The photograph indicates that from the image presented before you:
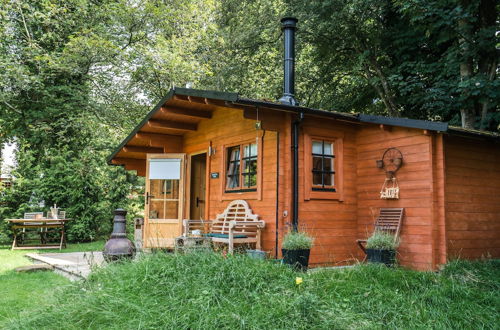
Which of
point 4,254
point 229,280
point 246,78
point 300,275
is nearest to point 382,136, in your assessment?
point 300,275

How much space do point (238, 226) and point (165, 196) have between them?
9.01 feet

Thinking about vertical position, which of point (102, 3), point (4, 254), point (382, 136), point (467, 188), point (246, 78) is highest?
point (102, 3)

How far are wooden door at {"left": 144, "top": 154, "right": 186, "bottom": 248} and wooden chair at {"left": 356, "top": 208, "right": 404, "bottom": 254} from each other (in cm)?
385

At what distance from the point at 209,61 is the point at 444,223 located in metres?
12.4

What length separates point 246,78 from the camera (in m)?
16.9

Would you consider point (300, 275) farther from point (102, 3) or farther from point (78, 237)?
point (102, 3)

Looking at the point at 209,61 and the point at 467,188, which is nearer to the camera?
the point at 467,188

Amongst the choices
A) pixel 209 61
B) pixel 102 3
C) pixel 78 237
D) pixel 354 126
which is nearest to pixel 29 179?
pixel 78 237

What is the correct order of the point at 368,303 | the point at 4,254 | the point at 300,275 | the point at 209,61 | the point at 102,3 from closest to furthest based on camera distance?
the point at 368,303, the point at 300,275, the point at 4,254, the point at 102,3, the point at 209,61

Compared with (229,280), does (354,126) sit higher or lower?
higher

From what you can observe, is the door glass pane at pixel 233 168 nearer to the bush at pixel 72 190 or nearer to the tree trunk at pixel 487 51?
the tree trunk at pixel 487 51

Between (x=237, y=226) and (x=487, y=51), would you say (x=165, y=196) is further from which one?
(x=487, y=51)

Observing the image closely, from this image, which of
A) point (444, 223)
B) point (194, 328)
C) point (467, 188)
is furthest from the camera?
point (467, 188)

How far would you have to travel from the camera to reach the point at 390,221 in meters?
6.71
